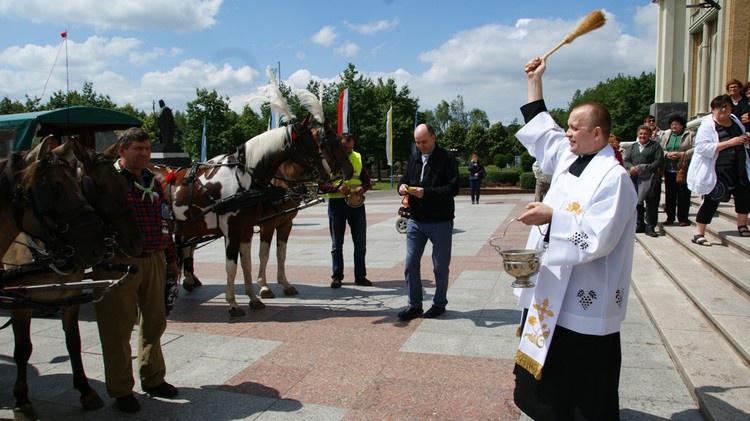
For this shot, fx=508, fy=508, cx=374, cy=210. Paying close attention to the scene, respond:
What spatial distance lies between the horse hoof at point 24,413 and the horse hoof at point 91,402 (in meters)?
0.31

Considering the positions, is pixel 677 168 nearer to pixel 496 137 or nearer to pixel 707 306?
pixel 707 306

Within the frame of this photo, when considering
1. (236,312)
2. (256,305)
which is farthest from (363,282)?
(236,312)

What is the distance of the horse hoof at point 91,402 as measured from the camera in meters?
3.74

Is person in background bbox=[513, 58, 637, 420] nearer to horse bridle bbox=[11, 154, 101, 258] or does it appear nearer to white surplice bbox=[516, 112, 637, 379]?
white surplice bbox=[516, 112, 637, 379]

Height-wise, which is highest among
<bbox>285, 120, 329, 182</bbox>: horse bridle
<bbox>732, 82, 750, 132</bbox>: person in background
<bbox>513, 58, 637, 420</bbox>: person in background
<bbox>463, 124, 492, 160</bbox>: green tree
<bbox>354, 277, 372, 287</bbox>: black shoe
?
<bbox>463, 124, 492, 160</bbox>: green tree

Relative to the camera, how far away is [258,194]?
6027mm

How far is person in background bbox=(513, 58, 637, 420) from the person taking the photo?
2484mm

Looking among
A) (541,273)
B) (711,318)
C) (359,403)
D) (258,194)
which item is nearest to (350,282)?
(258,194)

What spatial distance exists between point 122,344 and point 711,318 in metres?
5.04

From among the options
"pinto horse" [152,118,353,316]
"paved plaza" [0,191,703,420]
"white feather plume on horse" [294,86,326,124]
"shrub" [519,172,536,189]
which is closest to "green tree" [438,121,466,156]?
"shrub" [519,172,536,189]

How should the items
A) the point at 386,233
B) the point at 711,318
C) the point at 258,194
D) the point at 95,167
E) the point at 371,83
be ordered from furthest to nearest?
the point at 371,83 → the point at 386,233 → the point at 258,194 → the point at 711,318 → the point at 95,167

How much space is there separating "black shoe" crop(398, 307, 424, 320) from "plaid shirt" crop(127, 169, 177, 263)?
275cm

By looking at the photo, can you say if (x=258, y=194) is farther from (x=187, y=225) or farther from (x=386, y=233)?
(x=386, y=233)

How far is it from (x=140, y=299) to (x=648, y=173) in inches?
335
